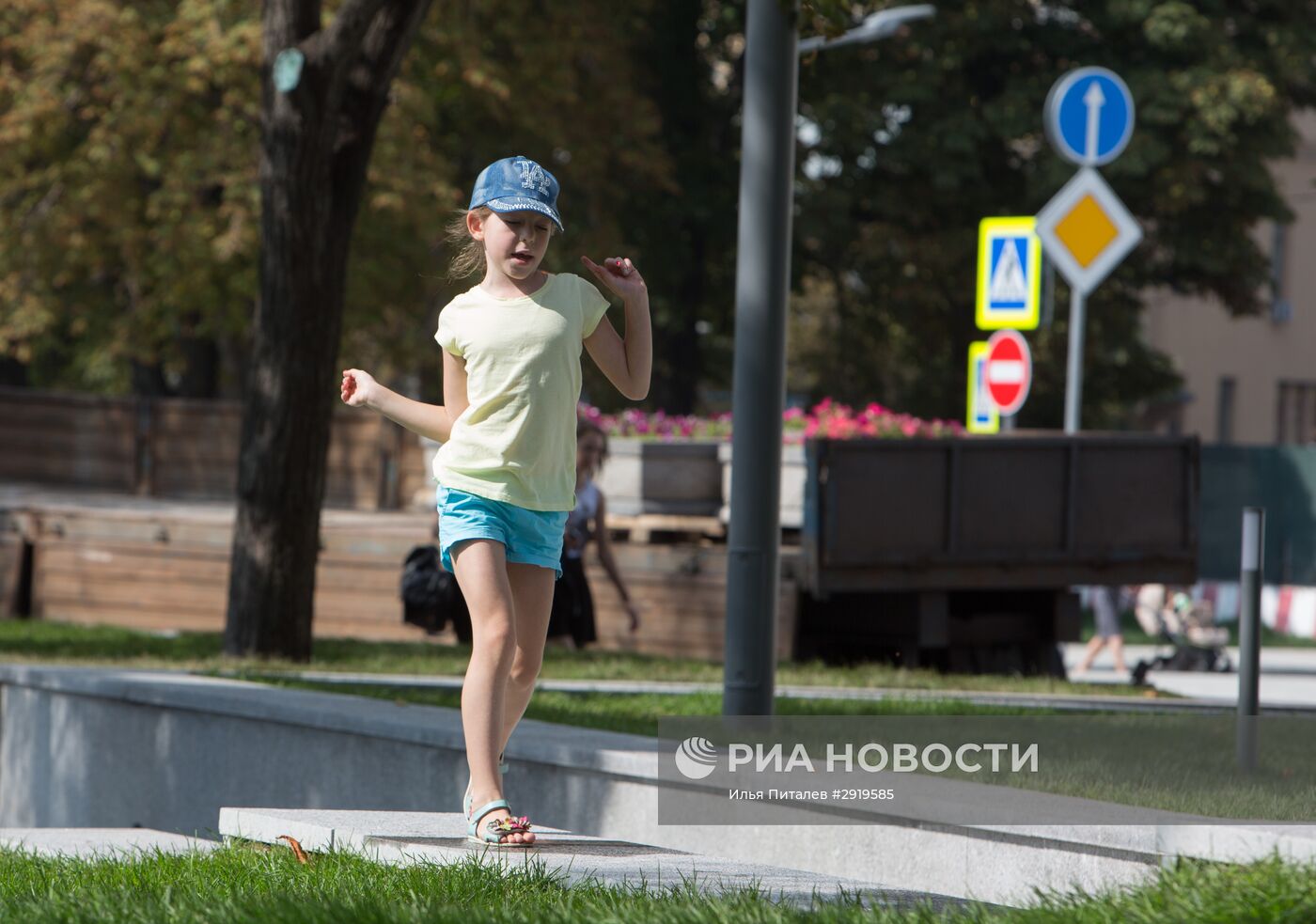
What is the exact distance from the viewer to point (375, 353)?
30.3 metres

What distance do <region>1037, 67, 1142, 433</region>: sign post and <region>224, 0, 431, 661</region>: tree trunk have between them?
7.15 metres

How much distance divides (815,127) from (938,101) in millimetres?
1859

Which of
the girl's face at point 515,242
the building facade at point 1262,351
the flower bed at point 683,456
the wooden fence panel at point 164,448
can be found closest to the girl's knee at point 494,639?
the girl's face at point 515,242

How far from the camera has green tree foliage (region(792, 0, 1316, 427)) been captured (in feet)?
90.7

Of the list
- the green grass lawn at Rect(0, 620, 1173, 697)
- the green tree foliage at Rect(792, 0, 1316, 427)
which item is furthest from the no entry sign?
the green tree foliage at Rect(792, 0, 1316, 427)

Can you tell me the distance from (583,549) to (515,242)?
23.1ft

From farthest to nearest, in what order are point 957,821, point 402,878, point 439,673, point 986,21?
point 986,21 → point 439,673 → point 957,821 → point 402,878

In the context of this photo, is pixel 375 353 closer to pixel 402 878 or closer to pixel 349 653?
pixel 349 653

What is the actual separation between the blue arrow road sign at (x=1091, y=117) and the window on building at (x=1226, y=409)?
30273 millimetres

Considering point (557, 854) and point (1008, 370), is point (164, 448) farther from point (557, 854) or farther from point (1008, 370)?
point (557, 854)

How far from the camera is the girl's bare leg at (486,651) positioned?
4.86 metres

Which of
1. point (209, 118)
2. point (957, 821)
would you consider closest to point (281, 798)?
point (957, 821)

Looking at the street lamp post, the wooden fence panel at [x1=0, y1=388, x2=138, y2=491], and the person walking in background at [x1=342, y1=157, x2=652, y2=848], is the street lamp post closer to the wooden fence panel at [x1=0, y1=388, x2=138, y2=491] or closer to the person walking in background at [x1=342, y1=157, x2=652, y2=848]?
the person walking in background at [x1=342, y1=157, x2=652, y2=848]

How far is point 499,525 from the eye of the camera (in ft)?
16.1
